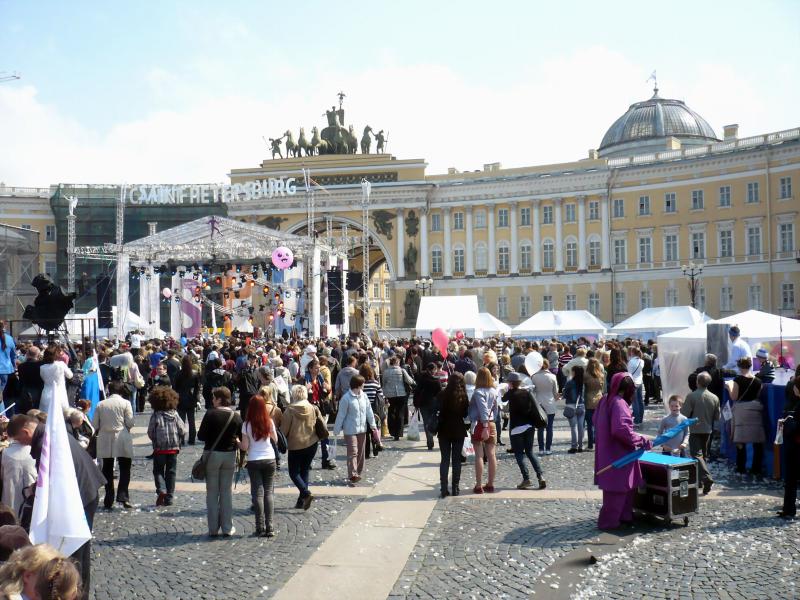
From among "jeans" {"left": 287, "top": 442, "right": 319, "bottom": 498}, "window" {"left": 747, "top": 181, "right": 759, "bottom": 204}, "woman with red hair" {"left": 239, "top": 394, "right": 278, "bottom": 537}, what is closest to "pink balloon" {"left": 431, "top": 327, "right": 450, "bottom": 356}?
"jeans" {"left": 287, "top": 442, "right": 319, "bottom": 498}

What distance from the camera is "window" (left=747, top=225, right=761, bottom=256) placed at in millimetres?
50472

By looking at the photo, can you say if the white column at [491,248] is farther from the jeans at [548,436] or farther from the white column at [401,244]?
the jeans at [548,436]

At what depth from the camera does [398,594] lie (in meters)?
7.01

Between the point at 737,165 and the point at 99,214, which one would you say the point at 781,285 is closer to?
the point at 737,165

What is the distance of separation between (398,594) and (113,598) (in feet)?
8.06

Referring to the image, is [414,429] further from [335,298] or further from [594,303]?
[594,303]

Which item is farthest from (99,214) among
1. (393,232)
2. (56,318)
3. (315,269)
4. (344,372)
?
(344,372)

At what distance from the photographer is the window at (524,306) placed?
58250 millimetres

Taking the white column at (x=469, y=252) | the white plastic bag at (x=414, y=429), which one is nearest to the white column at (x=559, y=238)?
the white column at (x=469, y=252)

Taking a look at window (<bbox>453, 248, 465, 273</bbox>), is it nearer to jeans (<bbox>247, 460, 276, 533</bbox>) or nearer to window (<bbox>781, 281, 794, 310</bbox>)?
window (<bbox>781, 281, 794, 310</bbox>)

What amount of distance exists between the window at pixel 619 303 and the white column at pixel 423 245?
13.7 metres

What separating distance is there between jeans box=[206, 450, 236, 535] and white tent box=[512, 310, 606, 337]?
85.7ft

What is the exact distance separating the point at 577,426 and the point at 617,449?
5.76m

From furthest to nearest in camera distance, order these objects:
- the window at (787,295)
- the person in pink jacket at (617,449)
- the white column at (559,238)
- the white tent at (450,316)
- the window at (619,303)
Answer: the white column at (559,238)
the window at (619,303)
the window at (787,295)
the white tent at (450,316)
the person in pink jacket at (617,449)
